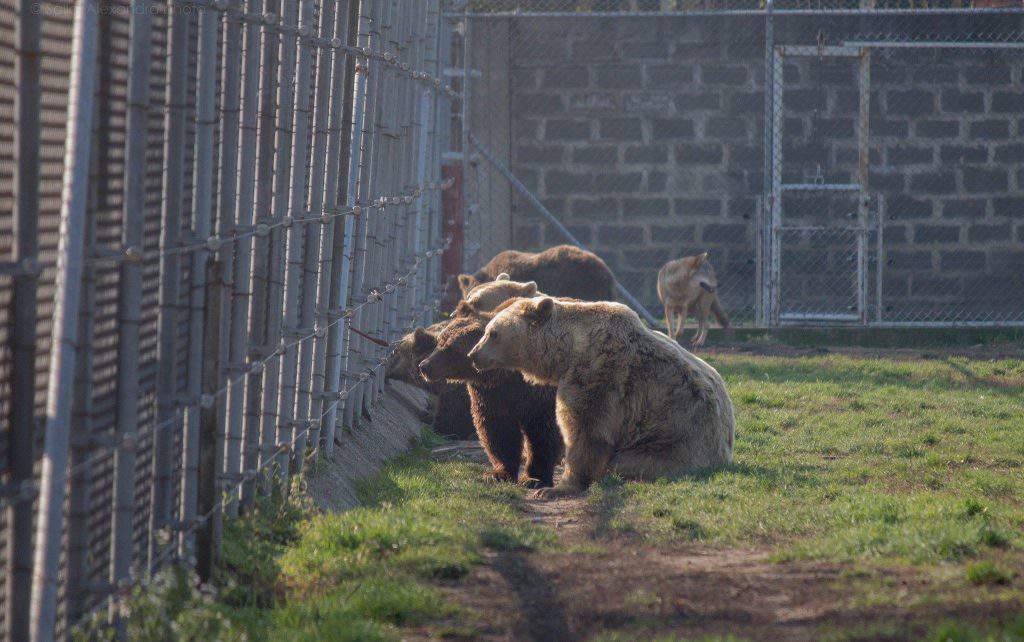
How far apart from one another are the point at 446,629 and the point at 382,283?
6042 millimetres

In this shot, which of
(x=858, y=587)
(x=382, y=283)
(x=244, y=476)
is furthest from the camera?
(x=382, y=283)

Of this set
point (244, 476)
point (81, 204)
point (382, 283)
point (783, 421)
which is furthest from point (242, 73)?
point (783, 421)

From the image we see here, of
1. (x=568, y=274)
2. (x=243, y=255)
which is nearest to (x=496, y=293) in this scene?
(x=568, y=274)

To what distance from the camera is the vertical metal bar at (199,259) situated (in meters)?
5.15

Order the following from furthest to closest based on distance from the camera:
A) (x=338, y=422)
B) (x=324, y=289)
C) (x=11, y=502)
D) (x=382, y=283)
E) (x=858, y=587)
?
1. (x=382, y=283)
2. (x=338, y=422)
3. (x=324, y=289)
4. (x=858, y=587)
5. (x=11, y=502)

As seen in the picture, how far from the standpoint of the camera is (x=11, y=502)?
12.1ft

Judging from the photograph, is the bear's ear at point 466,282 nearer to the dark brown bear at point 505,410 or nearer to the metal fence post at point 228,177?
the dark brown bear at point 505,410

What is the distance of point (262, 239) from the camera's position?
20.8ft

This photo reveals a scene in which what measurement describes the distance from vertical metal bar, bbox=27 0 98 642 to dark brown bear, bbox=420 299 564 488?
5.52 meters

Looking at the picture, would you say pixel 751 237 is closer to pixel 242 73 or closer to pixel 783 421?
pixel 783 421

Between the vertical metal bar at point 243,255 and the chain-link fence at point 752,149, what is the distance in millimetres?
11381

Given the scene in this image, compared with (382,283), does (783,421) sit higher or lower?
lower

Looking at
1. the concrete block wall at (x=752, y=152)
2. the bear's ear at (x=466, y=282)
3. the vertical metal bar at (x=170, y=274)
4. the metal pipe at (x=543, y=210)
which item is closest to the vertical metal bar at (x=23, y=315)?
the vertical metal bar at (x=170, y=274)

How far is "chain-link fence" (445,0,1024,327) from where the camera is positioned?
17594 mm
